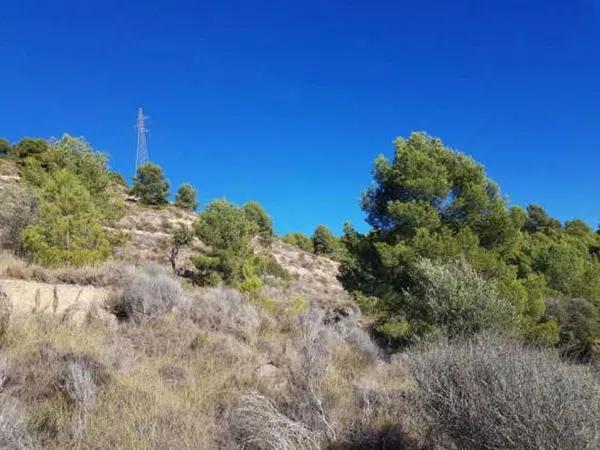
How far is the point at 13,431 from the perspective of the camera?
384 cm

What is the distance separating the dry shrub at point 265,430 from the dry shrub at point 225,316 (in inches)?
181

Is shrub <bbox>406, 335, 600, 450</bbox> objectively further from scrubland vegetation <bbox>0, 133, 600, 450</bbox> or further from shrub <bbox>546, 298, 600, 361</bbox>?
shrub <bbox>546, 298, 600, 361</bbox>

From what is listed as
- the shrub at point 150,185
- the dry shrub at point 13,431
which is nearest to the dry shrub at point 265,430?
the dry shrub at point 13,431

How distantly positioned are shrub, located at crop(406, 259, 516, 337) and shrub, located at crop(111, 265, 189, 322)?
627cm

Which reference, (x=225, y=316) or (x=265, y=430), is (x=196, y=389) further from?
(x=225, y=316)

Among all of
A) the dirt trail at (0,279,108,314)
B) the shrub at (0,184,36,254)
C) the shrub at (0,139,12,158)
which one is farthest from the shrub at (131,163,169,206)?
the dirt trail at (0,279,108,314)

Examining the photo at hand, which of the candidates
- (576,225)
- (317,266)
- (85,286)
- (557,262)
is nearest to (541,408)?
(85,286)

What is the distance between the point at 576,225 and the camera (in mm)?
48781

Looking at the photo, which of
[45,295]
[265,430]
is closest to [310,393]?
[265,430]

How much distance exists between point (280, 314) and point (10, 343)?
724 cm

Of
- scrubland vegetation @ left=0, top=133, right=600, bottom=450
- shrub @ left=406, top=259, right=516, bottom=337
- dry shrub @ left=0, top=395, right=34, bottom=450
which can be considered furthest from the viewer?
shrub @ left=406, top=259, right=516, bottom=337

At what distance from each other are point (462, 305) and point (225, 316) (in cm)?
578

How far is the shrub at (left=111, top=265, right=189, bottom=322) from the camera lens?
31.9ft

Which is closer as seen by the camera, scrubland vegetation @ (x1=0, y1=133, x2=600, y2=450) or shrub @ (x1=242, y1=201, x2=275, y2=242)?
scrubland vegetation @ (x1=0, y1=133, x2=600, y2=450)
